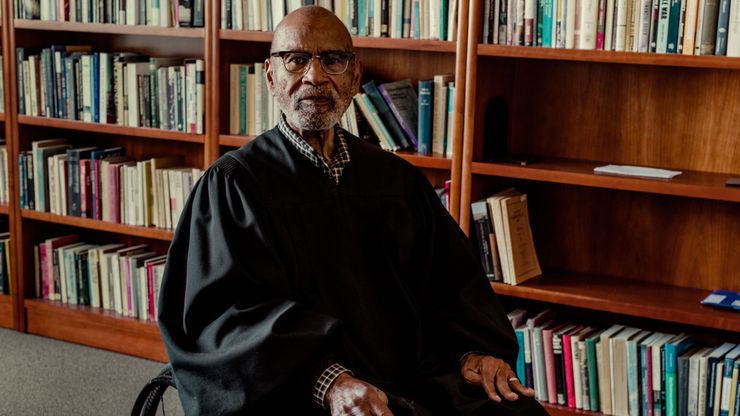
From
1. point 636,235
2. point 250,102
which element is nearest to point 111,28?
point 250,102

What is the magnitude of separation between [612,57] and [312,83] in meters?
1.13

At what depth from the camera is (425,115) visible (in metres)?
3.45

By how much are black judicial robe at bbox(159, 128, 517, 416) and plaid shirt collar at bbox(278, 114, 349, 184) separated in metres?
0.01

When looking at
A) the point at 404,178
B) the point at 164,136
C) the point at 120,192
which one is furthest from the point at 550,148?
the point at 120,192

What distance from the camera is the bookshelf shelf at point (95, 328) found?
406 centimetres

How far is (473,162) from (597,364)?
2.46 ft

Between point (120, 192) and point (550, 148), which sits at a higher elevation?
point (550, 148)

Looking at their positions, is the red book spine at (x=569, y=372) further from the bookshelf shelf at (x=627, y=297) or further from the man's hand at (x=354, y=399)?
the man's hand at (x=354, y=399)

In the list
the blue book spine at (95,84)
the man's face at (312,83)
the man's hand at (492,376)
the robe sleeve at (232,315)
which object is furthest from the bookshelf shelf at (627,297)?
the blue book spine at (95,84)

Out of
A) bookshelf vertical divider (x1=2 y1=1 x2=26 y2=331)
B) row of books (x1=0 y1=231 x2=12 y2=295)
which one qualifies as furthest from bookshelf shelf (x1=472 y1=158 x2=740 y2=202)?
row of books (x1=0 y1=231 x2=12 y2=295)

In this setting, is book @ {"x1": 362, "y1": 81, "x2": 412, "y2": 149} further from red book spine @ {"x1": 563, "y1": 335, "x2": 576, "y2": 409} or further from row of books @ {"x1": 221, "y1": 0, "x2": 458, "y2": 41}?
red book spine @ {"x1": 563, "y1": 335, "x2": 576, "y2": 409}

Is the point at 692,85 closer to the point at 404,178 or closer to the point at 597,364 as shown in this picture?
the point at 597,364

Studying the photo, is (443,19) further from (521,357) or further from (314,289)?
(314,289)

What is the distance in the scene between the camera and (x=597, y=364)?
3264mm
